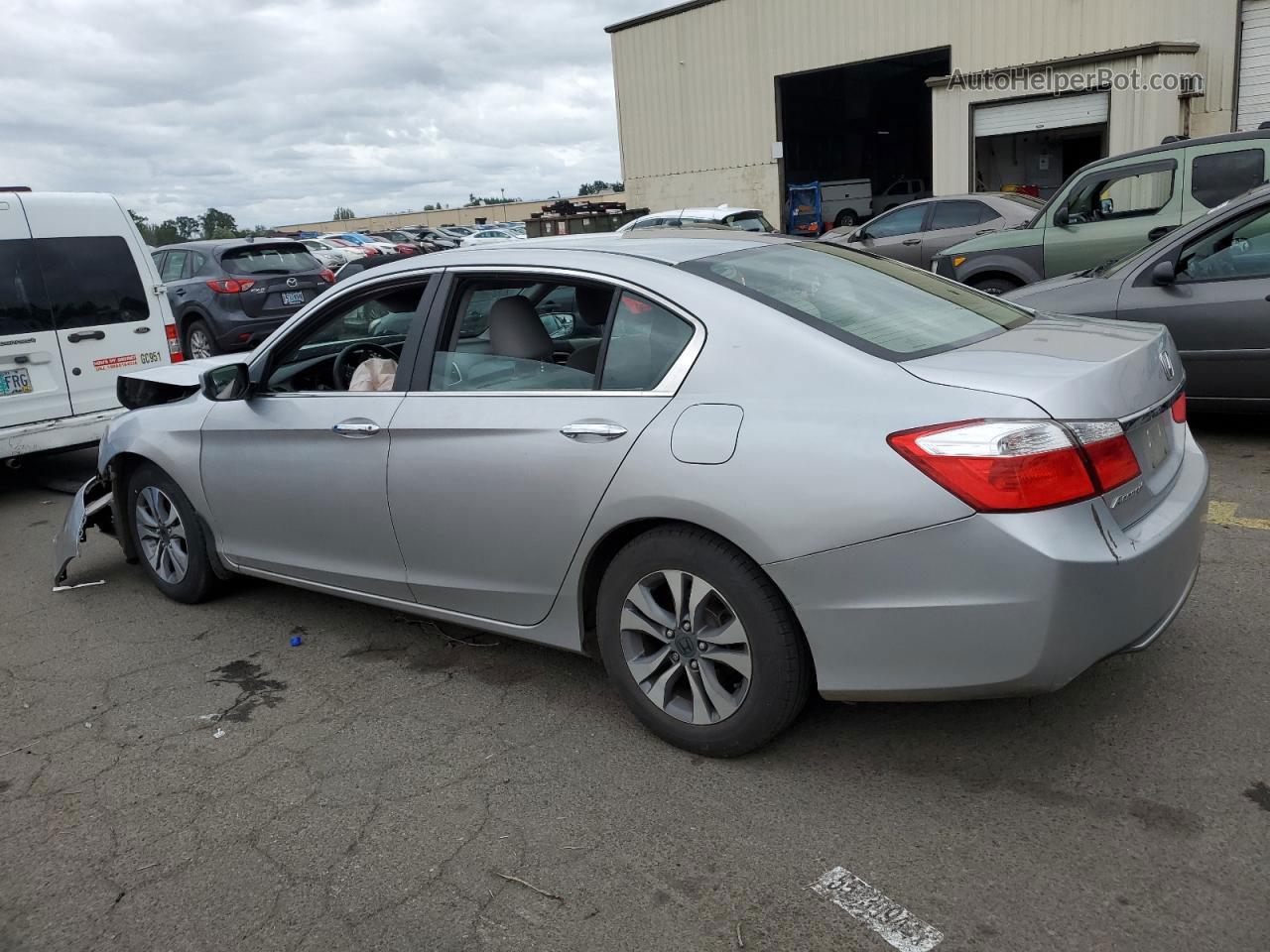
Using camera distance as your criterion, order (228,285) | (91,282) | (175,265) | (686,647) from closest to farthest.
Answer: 1. (686,647)
2. (91,282)
3. (228,285)
4. (175,265)

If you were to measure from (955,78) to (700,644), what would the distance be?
69.4ft

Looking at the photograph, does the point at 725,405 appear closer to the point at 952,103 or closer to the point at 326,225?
the point at 952,103

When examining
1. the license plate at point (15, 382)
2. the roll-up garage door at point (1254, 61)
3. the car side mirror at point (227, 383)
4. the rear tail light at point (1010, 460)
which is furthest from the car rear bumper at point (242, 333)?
the roll-up garage door at point (1254, 61)

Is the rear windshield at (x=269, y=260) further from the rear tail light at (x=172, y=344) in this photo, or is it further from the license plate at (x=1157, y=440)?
the license plate at (x=1157, y=440)

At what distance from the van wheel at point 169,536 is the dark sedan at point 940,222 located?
32.9 ft

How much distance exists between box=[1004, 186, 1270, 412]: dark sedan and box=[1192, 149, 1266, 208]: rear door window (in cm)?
318

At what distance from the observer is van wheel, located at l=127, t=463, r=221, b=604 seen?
4.79 meters

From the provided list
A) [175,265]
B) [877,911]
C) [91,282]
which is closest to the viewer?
[877,911]

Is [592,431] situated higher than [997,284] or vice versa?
[592,431]

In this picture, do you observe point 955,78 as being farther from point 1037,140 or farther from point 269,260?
point 269,260

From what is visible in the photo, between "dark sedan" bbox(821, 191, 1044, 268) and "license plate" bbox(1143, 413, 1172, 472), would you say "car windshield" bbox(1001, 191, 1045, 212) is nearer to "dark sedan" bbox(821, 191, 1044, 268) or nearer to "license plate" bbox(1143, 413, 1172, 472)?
"dark sedan" bbox(821, 191, 1044, 268)

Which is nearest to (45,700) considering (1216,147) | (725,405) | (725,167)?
(725,405)

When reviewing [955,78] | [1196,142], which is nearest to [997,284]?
[1196,142]

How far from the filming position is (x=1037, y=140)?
75.6ft
